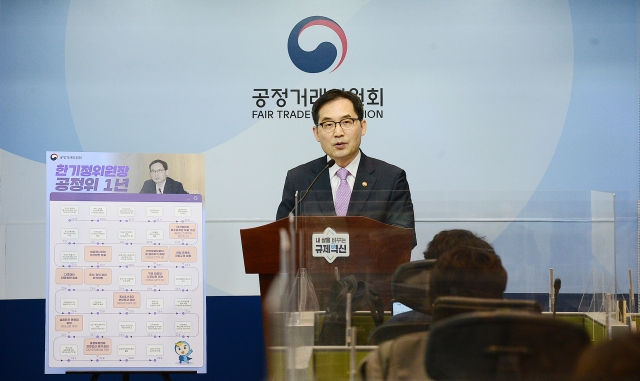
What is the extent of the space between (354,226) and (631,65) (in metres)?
3.52

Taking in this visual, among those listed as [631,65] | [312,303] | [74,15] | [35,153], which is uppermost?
[74,15]

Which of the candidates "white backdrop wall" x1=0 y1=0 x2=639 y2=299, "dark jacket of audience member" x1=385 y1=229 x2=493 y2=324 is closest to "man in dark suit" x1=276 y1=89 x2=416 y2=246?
"white backdrop wall" x1=0 y1=0 x2=639 y2=299

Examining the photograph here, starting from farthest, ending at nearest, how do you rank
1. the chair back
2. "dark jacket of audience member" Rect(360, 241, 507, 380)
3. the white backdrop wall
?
the white backdrop wall
"dark jacket of audience member" Rect(360, 241, 507, 380)
the chair back

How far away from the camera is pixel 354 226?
2.54 metres

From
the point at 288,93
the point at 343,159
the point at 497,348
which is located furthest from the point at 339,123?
the point at 497,348

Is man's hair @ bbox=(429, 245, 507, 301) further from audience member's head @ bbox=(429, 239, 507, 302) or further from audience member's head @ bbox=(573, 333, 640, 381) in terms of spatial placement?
audience member's head @ bbox=(573, 333, 640, 381)

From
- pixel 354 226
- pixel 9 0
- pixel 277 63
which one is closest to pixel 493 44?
pixel 277 63

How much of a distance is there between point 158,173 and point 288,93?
1905 mm

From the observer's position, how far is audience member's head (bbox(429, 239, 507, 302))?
2260 millimetres

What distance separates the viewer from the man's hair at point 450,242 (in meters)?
2.40

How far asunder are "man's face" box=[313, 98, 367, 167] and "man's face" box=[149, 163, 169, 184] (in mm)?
1209

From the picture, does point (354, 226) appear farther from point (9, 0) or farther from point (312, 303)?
point (9, 0)

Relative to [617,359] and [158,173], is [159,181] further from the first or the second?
[617,359]

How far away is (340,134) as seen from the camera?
161 inches
